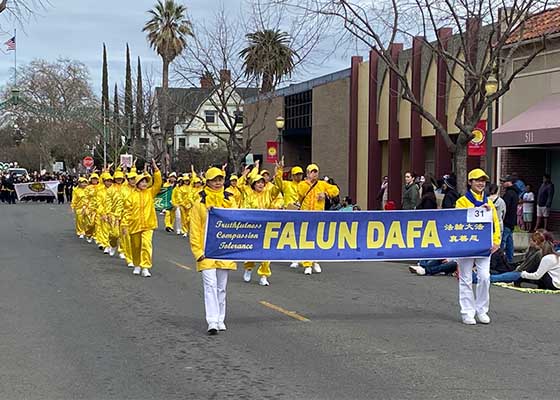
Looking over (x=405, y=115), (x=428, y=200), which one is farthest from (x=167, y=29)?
(x=428, y=200)

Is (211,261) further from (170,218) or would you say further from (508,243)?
→ (170,218)

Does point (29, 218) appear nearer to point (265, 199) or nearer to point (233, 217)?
point (265, 199)

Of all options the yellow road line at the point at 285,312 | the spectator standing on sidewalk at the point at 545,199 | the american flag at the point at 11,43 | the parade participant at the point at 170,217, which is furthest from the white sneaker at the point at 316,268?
the american flag at the point at 11,43

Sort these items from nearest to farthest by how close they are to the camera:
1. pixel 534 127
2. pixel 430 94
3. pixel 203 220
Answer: pixel 203 220, pixel 534 127, pixel 430 94

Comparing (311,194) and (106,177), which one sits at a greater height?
(106,177)

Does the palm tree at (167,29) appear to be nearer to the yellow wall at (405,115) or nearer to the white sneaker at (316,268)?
the yellow wall at (405,115)

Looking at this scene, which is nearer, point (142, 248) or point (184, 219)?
point (142, 248)

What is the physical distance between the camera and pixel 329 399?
6496 millimetres

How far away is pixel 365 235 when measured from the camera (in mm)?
10281

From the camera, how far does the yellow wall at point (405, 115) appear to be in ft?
105

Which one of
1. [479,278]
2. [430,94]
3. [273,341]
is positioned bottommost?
[273,341]

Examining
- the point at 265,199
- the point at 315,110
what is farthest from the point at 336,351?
the point at 315,110

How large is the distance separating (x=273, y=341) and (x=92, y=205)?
1287 centimetres

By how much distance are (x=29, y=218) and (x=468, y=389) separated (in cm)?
2794
